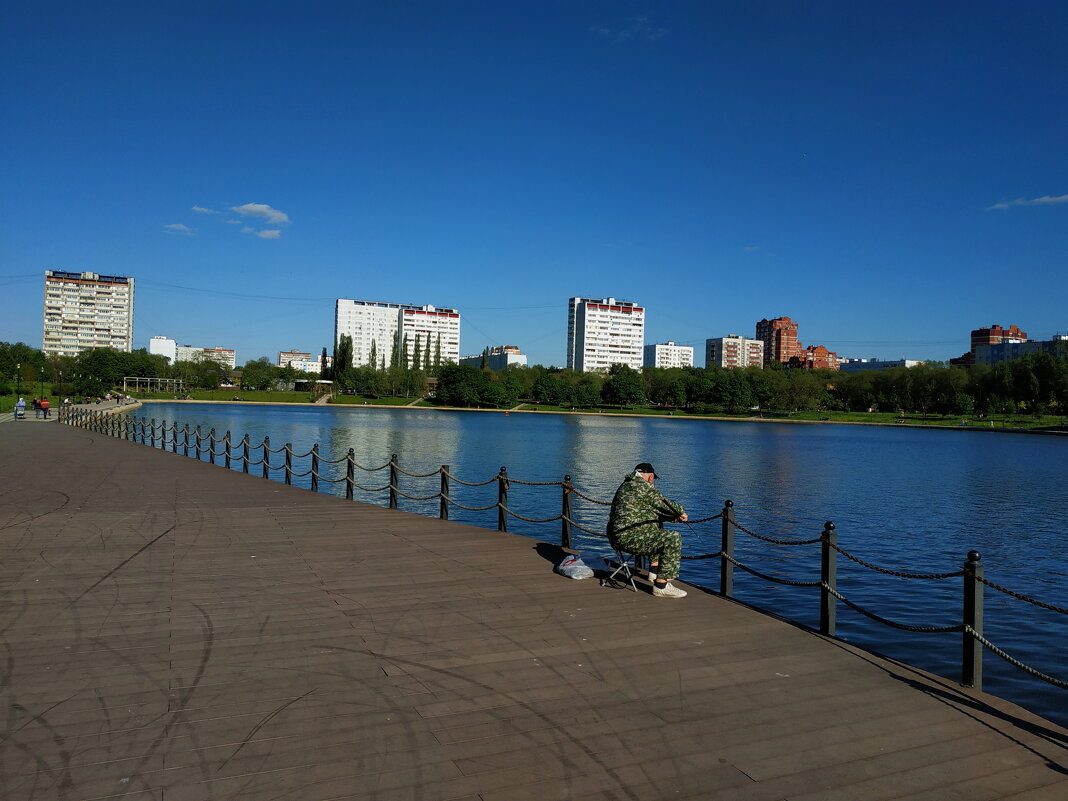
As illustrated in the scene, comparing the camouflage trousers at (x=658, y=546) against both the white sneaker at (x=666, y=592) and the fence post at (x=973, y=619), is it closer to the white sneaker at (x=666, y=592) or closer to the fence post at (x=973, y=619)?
the white sneaker at (x=666, y=592)

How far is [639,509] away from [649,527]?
9.5 inches

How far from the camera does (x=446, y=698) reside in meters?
5.26

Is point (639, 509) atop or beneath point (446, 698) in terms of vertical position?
atop

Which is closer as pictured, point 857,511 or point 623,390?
point 857,511

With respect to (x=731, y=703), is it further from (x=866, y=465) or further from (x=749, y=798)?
(x=866, y=465)

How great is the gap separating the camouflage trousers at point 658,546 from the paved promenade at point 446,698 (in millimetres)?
383

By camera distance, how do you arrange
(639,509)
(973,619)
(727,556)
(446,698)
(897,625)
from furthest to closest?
(727,556)
(639,509)
(897,625)
(973,619)
(446,698)

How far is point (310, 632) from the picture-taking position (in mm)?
6719

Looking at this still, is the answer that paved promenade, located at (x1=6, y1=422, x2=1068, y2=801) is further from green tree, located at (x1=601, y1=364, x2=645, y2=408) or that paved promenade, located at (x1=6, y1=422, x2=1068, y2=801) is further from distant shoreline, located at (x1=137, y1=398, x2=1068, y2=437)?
green tree, located at (x1=601, y1=364, x2=645, y2=408)

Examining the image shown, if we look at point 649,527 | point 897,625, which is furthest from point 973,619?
point 649,527

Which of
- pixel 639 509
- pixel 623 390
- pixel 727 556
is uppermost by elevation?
pixel 623 390

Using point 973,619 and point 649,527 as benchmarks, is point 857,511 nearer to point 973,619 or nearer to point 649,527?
point 649,527

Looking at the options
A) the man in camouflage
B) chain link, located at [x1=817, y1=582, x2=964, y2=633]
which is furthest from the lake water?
the man in camouflage

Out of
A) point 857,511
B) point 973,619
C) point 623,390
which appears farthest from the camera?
point 623,390
